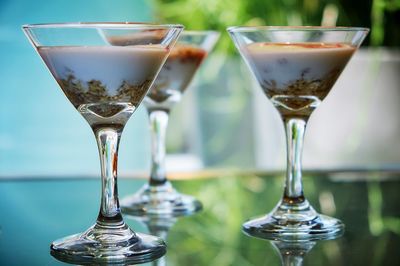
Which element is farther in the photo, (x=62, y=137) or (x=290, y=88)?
(x=62, y=137)

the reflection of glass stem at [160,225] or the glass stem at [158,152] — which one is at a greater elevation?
the glass stem at [158,152]

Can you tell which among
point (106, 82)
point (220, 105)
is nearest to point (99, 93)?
point (106, 82)


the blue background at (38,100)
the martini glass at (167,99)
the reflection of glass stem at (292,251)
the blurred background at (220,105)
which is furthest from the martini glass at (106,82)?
the blue background at (38,100)

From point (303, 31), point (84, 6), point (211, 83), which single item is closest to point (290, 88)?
point (303, 31)

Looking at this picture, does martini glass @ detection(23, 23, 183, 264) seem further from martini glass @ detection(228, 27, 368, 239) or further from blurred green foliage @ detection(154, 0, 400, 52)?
blurred green foliage @ detection(154, 0, 400, 52)

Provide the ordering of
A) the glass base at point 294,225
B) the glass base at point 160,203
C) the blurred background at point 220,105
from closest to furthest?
1. the glass base at point 294,225
2. the glass base at point 160,203
3. the blurred background at point 220,105

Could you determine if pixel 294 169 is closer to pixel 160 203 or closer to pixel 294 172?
pixel 294 172

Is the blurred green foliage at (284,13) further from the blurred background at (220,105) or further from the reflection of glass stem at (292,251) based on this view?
the reflection of glass stem at (292,251)

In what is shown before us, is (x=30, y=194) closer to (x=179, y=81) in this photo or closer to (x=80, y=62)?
(x=179, y=81)
